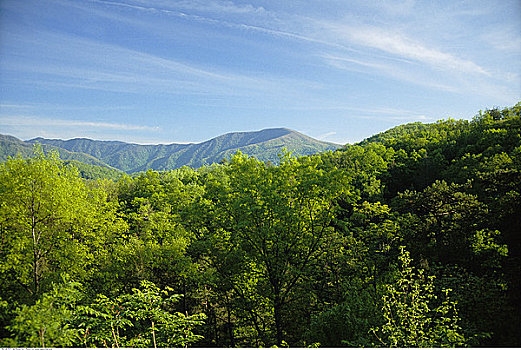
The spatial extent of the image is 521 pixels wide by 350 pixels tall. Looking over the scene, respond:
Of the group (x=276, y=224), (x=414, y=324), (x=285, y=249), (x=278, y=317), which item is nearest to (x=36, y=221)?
(x=276, y=224)

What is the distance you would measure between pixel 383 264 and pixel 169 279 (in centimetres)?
1139

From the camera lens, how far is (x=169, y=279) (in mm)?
16344

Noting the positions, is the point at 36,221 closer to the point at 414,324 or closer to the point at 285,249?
the point at 285,249

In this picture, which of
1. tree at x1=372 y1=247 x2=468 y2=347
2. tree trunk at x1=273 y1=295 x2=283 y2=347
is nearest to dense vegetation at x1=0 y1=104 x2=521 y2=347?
tree trunk at x1=273 y1=295 x2=283 y2=347

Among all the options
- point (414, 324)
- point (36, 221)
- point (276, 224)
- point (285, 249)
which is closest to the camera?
point (414, 324)

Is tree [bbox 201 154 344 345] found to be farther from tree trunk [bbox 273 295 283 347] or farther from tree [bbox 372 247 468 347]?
tree [bbox 372 247 468 347]

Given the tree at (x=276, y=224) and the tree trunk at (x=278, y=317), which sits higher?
the tree at (x=276, y=224)

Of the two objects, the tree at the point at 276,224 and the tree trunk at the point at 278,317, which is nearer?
the tree trunk at the point at 278,317

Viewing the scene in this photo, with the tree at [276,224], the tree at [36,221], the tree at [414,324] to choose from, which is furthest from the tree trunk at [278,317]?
the tree at [36,221]

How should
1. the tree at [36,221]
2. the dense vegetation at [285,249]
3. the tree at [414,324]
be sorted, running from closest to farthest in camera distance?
the tree at [414,324] < the dense vegetation at [285,249] < the tree at [36,221]

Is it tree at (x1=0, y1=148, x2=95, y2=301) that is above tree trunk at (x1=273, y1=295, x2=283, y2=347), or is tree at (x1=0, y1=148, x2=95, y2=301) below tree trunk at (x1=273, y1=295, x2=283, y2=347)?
above

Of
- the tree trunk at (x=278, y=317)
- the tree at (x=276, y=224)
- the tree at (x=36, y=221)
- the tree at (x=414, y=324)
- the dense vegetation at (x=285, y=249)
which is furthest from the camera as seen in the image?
the tree at (x=36, y=221)

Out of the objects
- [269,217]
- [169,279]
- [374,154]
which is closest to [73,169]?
[169,279]

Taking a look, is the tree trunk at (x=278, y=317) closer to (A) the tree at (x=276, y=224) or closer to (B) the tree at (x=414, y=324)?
(A) the tree at (x=276, y=224)
